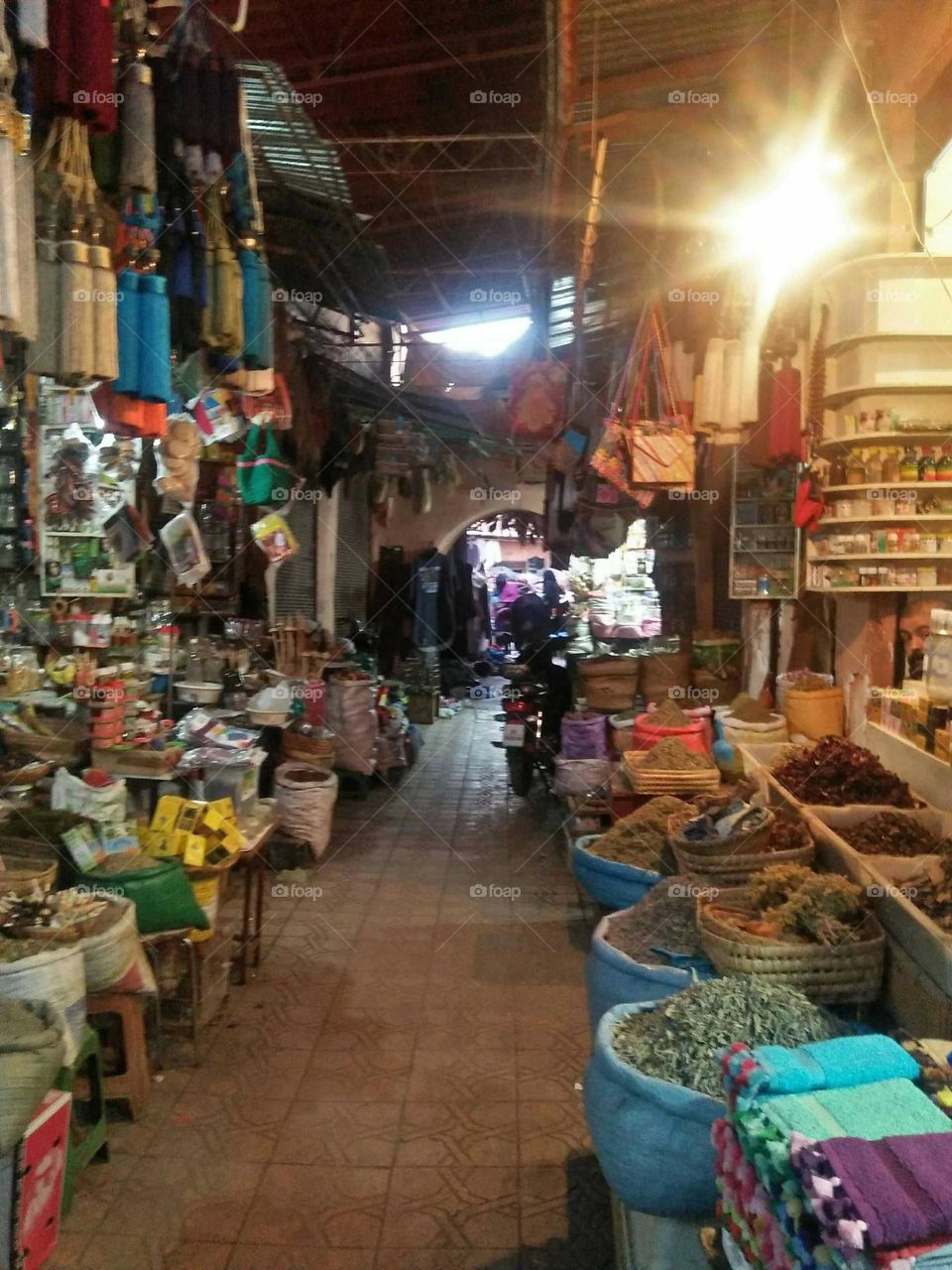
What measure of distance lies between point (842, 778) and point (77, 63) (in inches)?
145

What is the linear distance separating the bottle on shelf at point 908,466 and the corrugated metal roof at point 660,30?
2069 millimetres

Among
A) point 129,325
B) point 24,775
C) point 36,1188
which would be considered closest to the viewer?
point 36,1188

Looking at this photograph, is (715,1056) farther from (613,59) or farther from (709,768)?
(613,59)

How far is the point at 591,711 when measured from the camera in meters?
7.51

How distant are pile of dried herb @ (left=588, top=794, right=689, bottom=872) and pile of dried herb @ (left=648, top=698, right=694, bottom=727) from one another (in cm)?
113

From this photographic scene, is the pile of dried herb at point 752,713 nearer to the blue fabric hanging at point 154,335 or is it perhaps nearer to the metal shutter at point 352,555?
the blue fabric hanging at point 154,335

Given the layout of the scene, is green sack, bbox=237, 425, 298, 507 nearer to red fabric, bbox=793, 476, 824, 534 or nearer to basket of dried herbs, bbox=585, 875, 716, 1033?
red fabric, bbox=793, 476, 824, 534

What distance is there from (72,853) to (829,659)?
13.2 feet

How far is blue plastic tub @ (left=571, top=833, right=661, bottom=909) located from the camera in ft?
13.6

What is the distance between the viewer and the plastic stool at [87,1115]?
3.02 metres

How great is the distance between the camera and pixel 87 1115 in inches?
127

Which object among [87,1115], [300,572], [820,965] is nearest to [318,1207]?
[87,1115]

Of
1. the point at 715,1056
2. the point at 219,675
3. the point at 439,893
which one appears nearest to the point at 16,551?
the point at 219,675

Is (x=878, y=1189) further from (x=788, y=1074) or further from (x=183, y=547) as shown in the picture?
(x=183, y=547)
